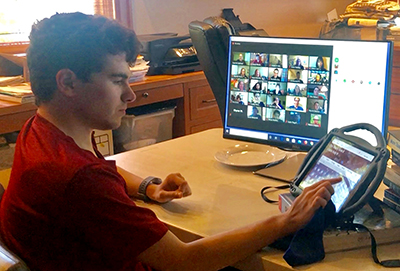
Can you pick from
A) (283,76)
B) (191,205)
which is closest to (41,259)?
(191,205)

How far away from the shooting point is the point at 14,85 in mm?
2508

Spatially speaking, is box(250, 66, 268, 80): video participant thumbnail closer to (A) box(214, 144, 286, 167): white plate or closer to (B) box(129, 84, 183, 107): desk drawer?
(A) box(214, 144, 286, 167): white plate

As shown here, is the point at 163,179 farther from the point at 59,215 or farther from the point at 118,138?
the point at 118,138

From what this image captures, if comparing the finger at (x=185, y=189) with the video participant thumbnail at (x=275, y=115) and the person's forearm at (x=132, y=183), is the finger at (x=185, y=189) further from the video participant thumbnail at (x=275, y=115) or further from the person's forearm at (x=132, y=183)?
the video participant thumbnail at (x=275, y=115)

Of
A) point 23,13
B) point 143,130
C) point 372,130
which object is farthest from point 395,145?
point 23,13

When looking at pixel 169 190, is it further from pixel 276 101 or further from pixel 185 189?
pixel 276 101

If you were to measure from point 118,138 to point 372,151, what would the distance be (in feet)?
6.21

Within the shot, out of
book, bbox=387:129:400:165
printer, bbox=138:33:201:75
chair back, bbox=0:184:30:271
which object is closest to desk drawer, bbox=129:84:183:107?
printer, bbox=138:33:201:75

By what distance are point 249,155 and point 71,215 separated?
831 mm

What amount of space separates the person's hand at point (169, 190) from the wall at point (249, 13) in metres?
2.09

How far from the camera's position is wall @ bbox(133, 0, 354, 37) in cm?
339

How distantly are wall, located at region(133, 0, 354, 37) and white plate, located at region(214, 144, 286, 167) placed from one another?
72.2 inches

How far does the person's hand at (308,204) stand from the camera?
1119mm

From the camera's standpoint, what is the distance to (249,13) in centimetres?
405
